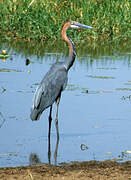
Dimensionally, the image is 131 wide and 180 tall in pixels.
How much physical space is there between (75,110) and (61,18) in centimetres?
678

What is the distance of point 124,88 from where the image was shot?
981 centimetres

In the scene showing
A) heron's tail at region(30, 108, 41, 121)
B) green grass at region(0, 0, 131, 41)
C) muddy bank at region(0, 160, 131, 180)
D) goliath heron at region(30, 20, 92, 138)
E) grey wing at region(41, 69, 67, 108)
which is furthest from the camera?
green grass at region(0, 0, 131, 41)

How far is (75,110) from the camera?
8.58m

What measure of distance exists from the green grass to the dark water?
1511mm

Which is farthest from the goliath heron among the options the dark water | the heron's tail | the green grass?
the green grass

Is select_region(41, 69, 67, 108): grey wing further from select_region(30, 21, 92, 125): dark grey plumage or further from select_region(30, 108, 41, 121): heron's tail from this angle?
select_region(30, 108, 41, 121): heron's tail

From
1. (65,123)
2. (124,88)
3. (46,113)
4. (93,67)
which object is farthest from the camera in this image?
(93,67)

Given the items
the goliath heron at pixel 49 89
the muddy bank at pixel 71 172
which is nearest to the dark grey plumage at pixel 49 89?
the goliath heron at pixel 49 89

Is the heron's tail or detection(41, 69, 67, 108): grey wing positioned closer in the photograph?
the heron's tail

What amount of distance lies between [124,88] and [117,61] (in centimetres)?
239

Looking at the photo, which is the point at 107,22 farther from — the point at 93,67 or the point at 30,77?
the point at 30,77

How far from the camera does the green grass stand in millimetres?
14852

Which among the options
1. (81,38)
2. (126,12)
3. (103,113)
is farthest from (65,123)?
(126,12)

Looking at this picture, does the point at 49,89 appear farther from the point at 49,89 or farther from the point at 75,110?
the point at 75,110
